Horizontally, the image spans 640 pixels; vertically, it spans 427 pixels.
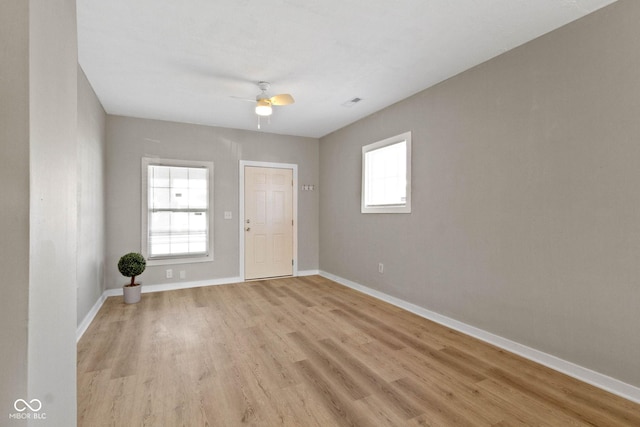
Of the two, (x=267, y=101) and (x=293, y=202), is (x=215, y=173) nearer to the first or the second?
(x=293, y=202)

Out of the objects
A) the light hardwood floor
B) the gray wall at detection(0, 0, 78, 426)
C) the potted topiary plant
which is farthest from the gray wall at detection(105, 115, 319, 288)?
the gray wall at detection(0, 0, 78, 426)

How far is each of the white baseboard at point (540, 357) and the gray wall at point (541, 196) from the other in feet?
0.21

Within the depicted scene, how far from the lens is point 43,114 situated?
1.02 metres

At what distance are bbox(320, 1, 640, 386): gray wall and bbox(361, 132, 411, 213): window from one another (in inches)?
6.8

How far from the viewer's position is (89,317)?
3.38m

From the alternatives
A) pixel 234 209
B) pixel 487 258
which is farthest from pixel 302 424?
pixel 234 209

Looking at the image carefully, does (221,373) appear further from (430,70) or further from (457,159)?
(430,70)

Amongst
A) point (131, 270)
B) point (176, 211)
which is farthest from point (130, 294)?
point (176, 211)

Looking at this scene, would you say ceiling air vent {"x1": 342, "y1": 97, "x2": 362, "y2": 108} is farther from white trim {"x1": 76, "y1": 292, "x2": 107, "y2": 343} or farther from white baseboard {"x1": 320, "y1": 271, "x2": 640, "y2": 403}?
white trim {"x1": 76, "y1": 292, "x2": 107, "y2": 343}

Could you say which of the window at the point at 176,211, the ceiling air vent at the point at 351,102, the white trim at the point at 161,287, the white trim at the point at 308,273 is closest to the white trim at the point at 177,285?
the white trim at the point at 161,287

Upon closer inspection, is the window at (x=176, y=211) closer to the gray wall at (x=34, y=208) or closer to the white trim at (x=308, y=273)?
the white trim at (x=308, y=273)

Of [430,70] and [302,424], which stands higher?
[430,70]

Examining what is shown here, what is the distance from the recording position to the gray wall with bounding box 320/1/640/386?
2057mm

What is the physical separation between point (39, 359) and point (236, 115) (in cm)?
413
